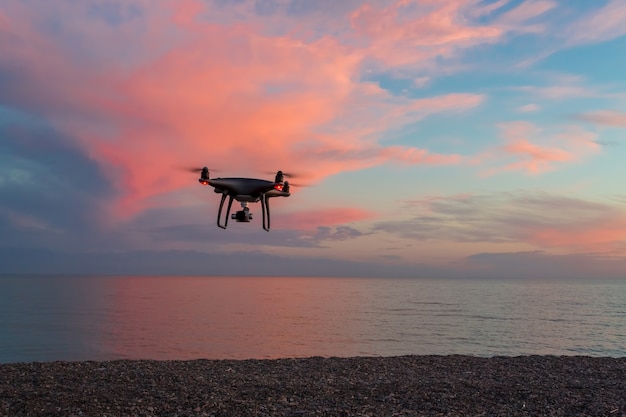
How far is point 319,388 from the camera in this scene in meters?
18.9

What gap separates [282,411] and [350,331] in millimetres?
50008

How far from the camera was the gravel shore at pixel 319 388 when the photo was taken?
16.1 meters

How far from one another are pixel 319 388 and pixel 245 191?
719 cm

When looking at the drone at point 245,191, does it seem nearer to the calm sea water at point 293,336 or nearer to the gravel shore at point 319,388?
the gravel shore at point 319,388

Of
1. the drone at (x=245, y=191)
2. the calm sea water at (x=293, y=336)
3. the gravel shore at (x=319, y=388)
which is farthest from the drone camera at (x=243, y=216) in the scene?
the calm sea water at (x=293, y=336)

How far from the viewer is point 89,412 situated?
15.6 meters

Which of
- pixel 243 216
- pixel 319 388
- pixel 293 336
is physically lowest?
pixel 293 336

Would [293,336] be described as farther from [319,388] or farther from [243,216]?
[243,216]

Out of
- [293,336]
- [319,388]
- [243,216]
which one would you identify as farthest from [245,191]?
[293,336]

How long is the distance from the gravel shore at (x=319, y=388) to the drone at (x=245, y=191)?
5.64 metres

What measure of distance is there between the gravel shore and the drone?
564 cm

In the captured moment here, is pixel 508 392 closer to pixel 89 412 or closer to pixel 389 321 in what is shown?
pixel 89 412

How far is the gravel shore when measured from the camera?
52.9 ft

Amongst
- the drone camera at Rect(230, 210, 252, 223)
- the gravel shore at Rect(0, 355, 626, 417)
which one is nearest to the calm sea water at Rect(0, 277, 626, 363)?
the gravel shore at Rect(0, 355, 626, 417)
